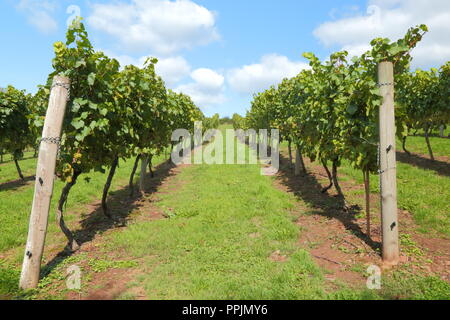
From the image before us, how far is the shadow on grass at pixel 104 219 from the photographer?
5676 millimetres

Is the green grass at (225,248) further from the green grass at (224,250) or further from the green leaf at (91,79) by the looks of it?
the green leaf at (91,79)

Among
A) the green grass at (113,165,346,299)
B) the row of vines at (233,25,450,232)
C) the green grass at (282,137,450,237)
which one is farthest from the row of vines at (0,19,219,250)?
the green grass at (282,137,450,237)

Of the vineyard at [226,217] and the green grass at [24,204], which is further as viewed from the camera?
the green grass at [24,204]

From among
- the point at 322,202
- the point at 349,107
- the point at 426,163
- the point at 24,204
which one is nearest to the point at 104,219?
the point at 24,204

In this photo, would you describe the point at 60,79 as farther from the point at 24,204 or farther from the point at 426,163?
the point at 426,163

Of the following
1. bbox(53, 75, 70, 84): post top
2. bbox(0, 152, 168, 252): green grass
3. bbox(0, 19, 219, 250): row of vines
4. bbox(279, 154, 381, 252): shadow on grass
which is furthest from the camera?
bbox(0, 152, 168, 252): green grass

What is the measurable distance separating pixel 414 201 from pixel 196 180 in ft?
29.3

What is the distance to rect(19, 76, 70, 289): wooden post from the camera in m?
4.50

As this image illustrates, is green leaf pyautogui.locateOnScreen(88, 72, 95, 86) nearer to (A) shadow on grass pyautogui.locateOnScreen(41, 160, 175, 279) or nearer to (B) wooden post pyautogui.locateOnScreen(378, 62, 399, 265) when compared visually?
(A) shadow on grass pyautogui.locateOnScreen(41, 160, 175, 279)

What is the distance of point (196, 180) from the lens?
13.4 m

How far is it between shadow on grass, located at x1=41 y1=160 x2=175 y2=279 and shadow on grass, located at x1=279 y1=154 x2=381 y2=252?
18.9 ft

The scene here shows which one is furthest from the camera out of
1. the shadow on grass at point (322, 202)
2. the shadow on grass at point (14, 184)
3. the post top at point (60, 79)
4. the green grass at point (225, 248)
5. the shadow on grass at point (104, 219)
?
the shadow on grass at point (14, 184)

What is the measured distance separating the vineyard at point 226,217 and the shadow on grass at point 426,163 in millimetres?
1659

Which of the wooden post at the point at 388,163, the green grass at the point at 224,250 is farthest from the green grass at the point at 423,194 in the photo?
the green grass at the point at 224,250
